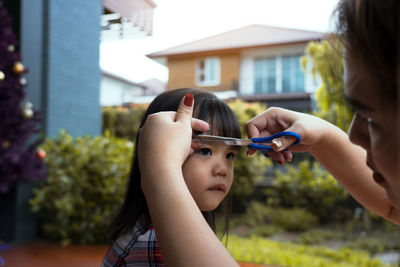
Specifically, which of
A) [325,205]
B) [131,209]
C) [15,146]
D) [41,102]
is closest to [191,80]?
[325,205]

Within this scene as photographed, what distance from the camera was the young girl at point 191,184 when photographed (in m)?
1.03

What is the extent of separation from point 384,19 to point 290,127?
0.55 meters

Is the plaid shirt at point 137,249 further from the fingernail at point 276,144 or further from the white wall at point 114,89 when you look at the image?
the white wall at point 114,89

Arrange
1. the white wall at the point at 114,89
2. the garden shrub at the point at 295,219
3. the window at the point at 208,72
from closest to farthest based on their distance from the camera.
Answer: the garden shrub at the point at 295,219
the window at the point at 208,72
the white wall at the point at 114,89

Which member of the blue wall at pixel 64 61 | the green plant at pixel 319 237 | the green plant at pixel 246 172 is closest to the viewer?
the blue wall at pixel 64 61

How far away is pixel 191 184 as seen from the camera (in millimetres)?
1092

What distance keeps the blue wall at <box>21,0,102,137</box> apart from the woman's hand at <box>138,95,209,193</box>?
3384 millimetres

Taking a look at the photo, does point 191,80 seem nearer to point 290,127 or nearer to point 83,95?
point 83,95

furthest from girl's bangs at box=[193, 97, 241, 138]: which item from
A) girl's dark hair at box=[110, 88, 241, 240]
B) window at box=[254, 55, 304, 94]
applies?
window at box=[254, 55, 304, 94]

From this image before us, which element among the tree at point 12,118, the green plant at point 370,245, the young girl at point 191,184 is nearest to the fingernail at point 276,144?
the young girl at point 191,184

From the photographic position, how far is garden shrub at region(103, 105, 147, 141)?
7.44 meters

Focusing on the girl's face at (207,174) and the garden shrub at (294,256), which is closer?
the girl's face at (207,174)

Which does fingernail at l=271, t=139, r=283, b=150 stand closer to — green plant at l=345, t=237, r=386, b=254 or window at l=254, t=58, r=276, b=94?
green plant at l=345, t=237, r=386, b=254

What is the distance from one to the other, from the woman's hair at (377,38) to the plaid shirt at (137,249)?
73cm
